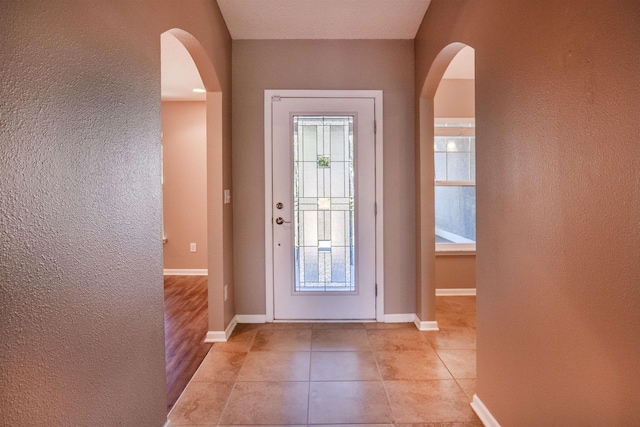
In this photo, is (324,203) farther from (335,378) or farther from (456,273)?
(456,273)

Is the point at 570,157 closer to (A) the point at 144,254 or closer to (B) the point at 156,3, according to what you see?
(A) the point at 144,254

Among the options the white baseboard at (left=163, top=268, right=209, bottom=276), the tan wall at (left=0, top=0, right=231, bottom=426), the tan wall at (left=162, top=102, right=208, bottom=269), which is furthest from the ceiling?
the white baseboard at (left=163, top=268, right=209, bottom=276)

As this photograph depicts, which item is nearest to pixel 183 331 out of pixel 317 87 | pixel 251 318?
pixel 251 318

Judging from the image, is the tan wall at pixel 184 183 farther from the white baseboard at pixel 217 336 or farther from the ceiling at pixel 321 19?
the white baseboard at pixel 217 336

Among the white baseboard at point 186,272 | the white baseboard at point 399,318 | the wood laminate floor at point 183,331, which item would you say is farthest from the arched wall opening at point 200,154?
the white baseboard at point 399,318

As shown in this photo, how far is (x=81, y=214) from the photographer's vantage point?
3.77 ft

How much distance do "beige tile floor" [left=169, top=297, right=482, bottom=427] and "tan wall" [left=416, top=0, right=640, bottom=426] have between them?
387 millimetres

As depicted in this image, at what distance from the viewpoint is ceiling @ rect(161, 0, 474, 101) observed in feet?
8.92

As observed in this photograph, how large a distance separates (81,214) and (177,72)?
344cm

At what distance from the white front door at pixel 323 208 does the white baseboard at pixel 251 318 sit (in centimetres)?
12

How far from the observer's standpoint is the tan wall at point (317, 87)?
325cm

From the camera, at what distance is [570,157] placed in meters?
1.22

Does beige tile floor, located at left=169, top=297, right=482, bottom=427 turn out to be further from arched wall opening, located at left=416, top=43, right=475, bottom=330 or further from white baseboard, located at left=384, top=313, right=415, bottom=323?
arched wall opening, located at left=416, top=43, right=475, bottom=330

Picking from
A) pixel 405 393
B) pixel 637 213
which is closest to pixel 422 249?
pixel 405 393
